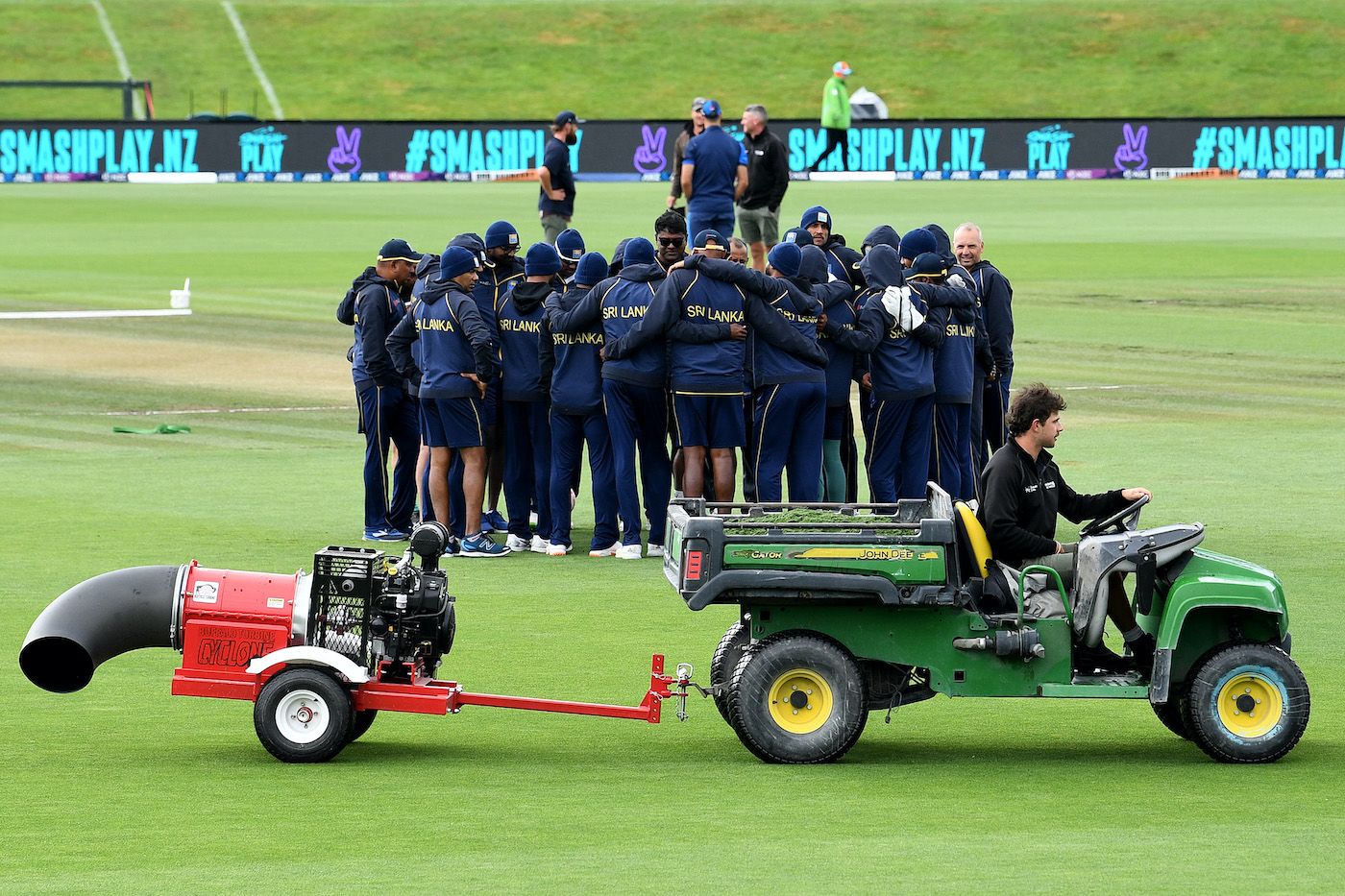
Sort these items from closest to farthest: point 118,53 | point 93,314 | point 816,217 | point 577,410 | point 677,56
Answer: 1. point 577,410
2. point 816,217
3. point 93,314
4. point 118,53
5. point 677,56

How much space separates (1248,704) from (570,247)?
24.2 feet

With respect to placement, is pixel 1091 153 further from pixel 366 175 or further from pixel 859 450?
pixel 859 450

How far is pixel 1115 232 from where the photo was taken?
4078cm

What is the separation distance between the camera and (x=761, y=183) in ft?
85.3

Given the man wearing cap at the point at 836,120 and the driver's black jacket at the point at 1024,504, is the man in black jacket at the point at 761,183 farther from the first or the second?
the man wearing cap at the point at 836,120

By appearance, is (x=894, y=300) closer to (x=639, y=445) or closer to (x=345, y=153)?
(x=639, y=445)

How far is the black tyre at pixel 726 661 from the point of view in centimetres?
901

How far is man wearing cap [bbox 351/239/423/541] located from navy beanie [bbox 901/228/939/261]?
3.49 metres

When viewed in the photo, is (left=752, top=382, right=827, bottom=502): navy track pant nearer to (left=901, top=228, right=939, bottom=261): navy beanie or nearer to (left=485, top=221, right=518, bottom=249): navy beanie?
(left=901, top=228, right=939, bottom=261): navy beanie

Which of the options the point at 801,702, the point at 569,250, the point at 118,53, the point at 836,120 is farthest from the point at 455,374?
the point at 118,53

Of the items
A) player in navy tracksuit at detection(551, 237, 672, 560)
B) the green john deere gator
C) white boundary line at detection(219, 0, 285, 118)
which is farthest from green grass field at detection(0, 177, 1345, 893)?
white boundary line at detection(219, 0, 285, 118)

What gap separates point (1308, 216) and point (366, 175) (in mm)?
24154

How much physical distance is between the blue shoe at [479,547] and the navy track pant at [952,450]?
10.2ft

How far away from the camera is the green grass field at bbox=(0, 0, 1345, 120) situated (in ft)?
240
